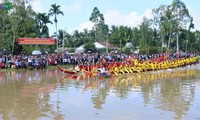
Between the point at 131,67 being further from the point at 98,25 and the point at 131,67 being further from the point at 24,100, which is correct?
the point at 98,25

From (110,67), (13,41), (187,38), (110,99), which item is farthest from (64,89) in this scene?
(187,38)

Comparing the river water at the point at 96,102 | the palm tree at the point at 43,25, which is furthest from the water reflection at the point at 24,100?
the palm tree at the point at 43,25

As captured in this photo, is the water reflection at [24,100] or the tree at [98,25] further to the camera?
the tree at [98,25]

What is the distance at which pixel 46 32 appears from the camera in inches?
2395

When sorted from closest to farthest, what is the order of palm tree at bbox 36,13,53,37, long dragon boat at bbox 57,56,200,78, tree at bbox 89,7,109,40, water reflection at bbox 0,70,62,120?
water reflection at bbox 0,70,62,120 < long dragon boat at bbox 57,56,200,78 < palm tree at bbox 36,13,53,37 < tree at bbox 89,7,109,40

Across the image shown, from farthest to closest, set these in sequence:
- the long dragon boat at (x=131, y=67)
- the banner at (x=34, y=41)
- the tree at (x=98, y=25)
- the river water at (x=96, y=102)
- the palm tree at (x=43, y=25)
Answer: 1. the tree at (x=98, y=25)
2. the palm tree at (x=43, y=25)
3. the banner at (x=34, y=41)
4. the long dragon boat at (x=131, y=67)
5. the river water at (x=96, y=102)

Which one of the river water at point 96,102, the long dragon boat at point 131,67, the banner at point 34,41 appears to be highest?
the banner at point 34,41

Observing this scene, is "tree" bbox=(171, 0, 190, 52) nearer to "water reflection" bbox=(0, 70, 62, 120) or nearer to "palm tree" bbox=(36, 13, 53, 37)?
"palm tree" bbox=(36, 13, 53, 37)

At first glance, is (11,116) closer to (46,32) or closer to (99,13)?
(46,32)

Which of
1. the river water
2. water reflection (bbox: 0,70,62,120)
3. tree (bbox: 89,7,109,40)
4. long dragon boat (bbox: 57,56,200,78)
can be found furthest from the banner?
tree (bbox: 89,7,109,40)

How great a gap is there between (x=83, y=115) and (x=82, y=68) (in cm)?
1307

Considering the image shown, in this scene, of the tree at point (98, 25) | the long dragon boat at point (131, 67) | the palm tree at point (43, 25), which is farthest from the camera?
the tree at point (98, 25)

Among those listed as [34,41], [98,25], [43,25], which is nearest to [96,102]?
[34,41]

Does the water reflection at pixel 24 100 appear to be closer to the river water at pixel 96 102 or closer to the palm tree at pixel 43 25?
the river water at pixel 96 102
